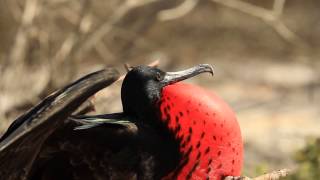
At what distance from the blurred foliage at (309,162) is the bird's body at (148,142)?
22 centimetres

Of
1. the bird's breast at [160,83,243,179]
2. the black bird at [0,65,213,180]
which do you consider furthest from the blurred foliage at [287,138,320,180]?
the black bird at [0,65,213,180]

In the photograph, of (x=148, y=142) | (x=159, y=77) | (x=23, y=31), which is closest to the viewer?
(x=148, y=142)

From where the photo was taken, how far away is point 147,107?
9.38 feet

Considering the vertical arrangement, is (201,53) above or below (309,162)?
above

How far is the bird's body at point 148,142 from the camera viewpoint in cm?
279

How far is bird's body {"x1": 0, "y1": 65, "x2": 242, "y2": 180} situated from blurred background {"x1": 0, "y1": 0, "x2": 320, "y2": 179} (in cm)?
27

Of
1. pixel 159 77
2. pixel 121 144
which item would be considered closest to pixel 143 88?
pixel 159 77

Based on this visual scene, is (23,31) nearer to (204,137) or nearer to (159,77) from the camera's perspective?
(159,77)

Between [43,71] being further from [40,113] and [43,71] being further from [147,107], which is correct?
[40,113]

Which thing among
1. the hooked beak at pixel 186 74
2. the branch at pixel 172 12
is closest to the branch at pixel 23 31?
the branch at pixel 172 12

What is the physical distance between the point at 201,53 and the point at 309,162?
4.47 metres

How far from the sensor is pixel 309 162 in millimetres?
2891

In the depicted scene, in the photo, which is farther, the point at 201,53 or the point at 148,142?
the point at 201,53

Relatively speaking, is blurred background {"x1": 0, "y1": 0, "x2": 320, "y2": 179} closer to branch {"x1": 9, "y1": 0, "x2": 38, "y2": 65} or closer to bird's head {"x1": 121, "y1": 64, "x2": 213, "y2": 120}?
branch {"x1": 9, "y1": 0, "x2": 38, "y2": 65}
